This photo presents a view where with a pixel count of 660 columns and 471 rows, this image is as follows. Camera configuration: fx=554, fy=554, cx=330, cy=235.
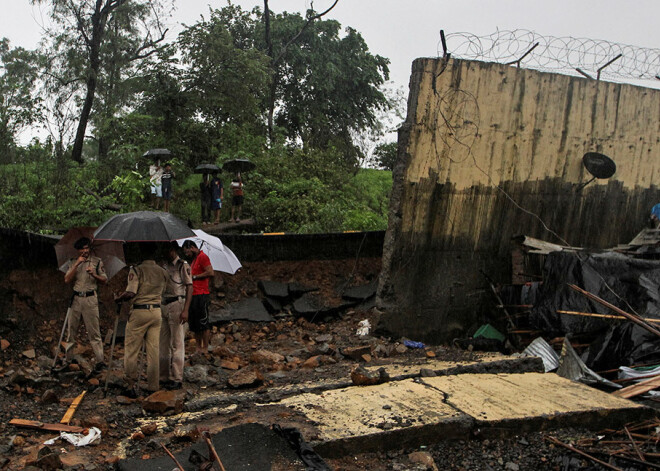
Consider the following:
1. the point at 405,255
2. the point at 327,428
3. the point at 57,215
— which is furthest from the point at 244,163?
the point at 327,428

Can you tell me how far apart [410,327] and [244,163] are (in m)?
8.36

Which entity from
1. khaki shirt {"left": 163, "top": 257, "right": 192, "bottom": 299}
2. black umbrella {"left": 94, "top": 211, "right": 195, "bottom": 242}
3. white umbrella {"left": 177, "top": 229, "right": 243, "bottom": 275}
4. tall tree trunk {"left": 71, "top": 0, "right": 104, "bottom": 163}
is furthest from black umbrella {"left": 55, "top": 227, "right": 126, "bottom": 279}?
tall tree trunk {"left": 71, "top": 0, "right": 104, "bottom": 163}

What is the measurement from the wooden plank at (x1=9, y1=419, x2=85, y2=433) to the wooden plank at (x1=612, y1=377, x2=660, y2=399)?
4.78 metres

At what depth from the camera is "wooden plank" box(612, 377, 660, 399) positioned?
5.24 meters

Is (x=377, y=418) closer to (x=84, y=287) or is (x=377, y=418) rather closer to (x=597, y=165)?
(x=84, y=287)

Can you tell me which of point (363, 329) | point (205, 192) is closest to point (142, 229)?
point (363, 329)

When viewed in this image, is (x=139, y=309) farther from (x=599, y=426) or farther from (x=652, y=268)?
(x=652, y=268)

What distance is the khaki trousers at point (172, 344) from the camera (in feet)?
18.7

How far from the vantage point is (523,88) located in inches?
300

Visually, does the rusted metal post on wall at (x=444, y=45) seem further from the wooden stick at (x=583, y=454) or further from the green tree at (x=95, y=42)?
the green tree at (x=95, y=42)

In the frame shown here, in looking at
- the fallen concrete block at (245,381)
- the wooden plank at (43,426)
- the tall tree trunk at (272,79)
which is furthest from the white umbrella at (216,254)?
the tall tree trunk at (272,79)

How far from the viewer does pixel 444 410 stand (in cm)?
451

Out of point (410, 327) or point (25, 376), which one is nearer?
point (25, 376)

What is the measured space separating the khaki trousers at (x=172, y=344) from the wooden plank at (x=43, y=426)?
1.43 metres
